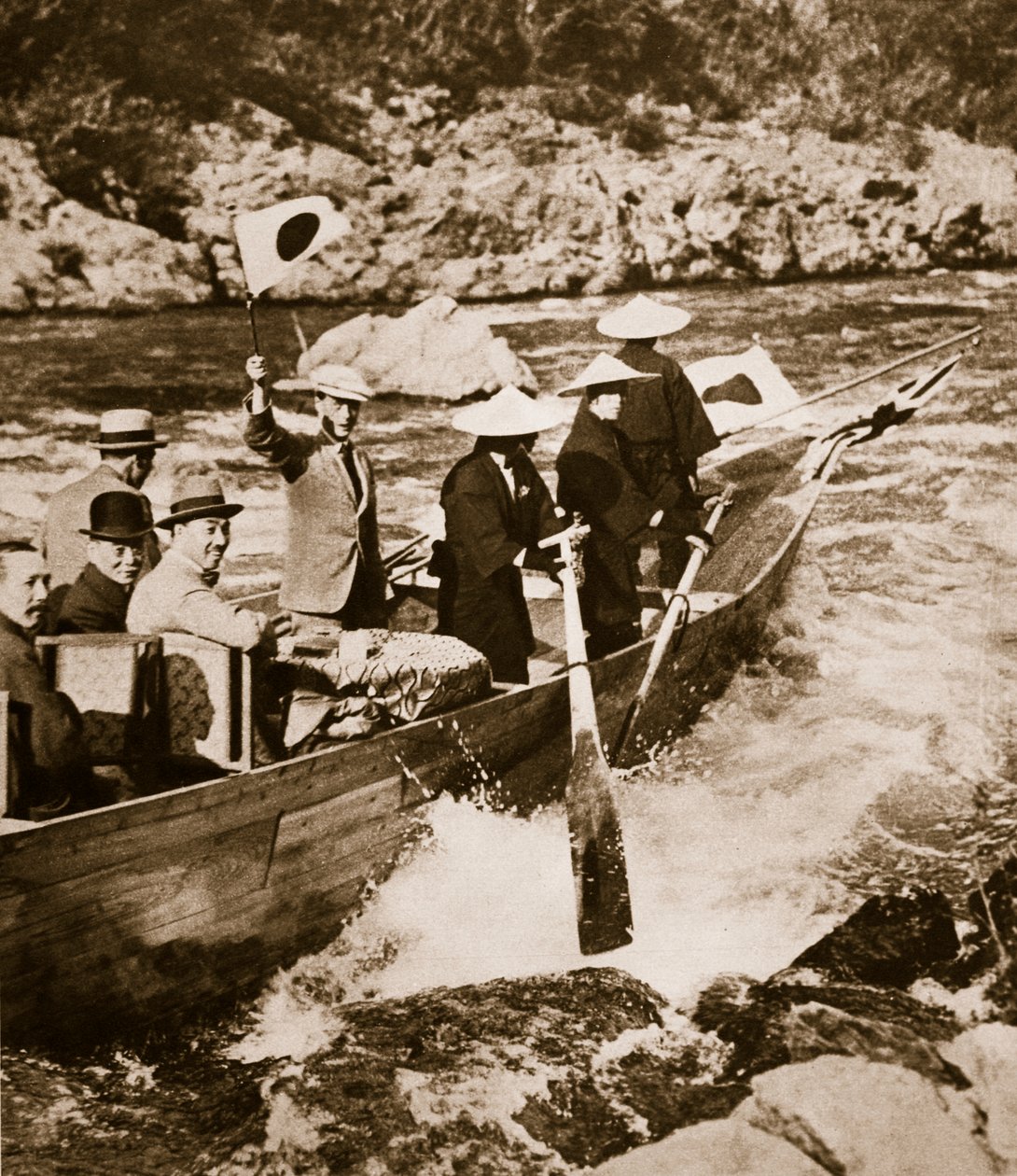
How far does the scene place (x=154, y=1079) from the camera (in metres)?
3.00

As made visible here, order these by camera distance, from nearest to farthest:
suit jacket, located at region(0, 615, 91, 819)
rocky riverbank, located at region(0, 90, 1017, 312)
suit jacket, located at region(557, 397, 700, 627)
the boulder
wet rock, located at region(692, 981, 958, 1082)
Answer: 1. suit jacket, located at region(0, 615, 91, 819)
2. wet rock, located at region(692, 981, 958, 1082)
3. suit jacket, located at region(557, 397, 700, 627)
4. rocky riverbank, located at region(0, 90, 1017, 312)
5. the boulder

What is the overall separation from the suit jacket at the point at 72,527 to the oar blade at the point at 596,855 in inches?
58.0

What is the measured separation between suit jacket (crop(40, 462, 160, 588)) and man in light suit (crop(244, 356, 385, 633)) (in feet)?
1.50

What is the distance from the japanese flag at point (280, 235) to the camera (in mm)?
3791

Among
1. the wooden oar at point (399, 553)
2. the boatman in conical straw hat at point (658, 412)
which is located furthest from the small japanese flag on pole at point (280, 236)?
the boatman in conical straw hat at point (658, 412)

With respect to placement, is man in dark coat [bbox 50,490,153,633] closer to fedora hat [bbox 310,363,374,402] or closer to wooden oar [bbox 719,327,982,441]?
fedora hat [bbox 310,363,374,402]

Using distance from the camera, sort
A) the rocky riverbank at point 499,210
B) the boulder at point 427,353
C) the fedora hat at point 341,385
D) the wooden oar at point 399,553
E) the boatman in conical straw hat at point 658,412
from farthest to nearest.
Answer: the boulder at point 427,353
the rocky riverbank at point 499,210
the wooden oar at point 399,553
the boatman in conical straw hat at point 658,412
the fedora hat at point 341,385

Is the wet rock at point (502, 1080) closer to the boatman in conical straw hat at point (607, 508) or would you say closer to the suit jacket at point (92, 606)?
the suit jacket at point (92, 606)

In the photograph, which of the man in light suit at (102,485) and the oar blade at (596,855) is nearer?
the oar blade at (596,855)

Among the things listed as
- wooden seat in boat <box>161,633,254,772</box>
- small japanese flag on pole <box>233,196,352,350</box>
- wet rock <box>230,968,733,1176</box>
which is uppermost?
small japanese flag on pole <box>233,196,352,350</box>

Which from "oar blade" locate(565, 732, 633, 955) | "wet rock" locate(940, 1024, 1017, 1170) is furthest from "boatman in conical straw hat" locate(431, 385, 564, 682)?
"wet rock" locate(940, 1024, 1017, 1170)

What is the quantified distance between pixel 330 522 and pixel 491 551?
514mm

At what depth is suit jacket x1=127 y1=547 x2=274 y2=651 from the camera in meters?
2.90

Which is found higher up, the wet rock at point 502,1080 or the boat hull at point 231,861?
the boat hull at point 231,861
